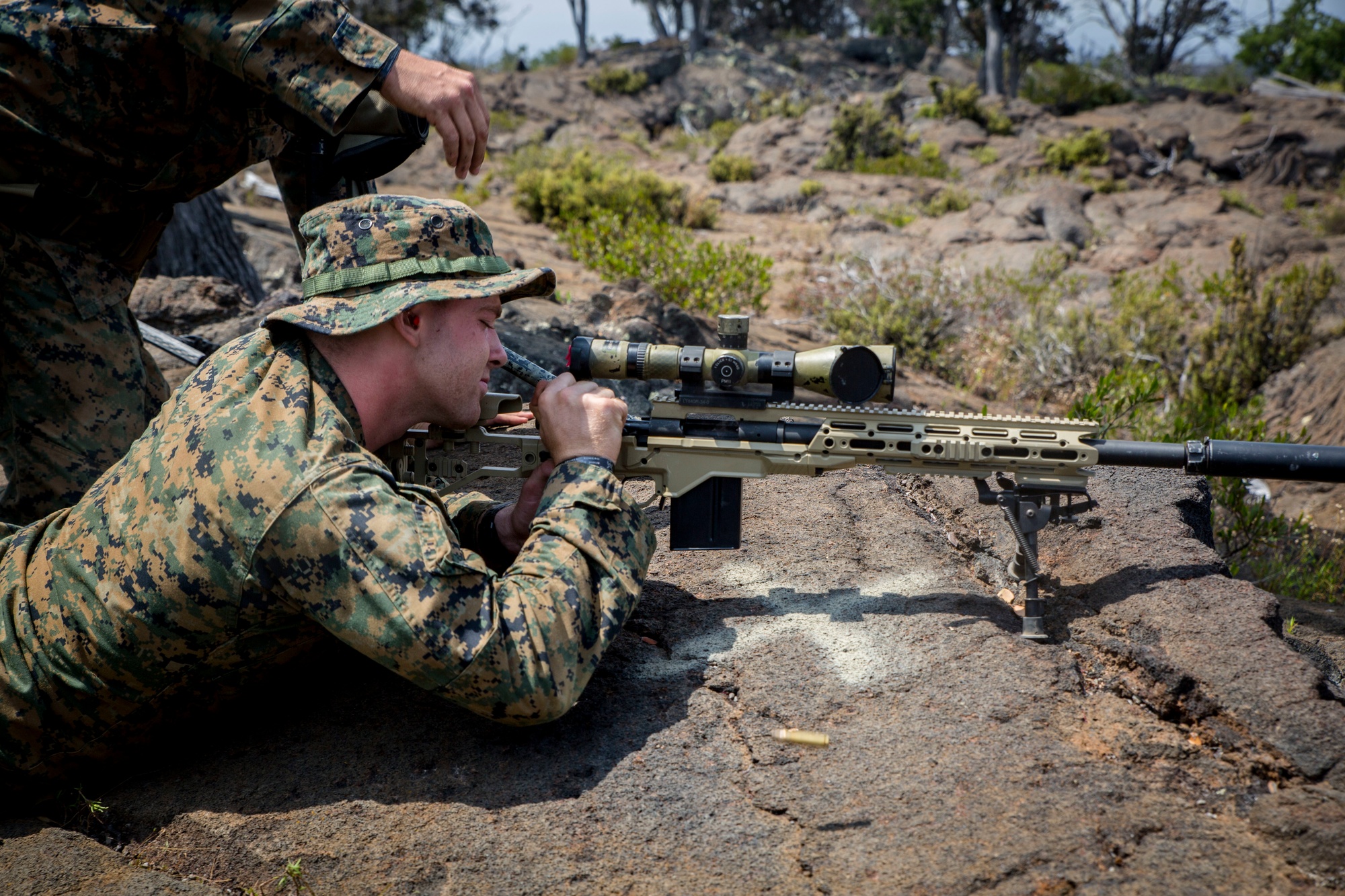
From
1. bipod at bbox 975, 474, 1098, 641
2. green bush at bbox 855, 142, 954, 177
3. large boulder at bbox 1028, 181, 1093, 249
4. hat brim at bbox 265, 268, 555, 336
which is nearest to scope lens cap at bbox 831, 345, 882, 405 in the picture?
bipod at bbox 975, 474, 1098, 641

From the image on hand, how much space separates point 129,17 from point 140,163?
57cm

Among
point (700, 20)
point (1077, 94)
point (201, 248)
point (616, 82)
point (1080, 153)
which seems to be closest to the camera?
point (201, 248)

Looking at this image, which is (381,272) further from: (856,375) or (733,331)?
(856,375)

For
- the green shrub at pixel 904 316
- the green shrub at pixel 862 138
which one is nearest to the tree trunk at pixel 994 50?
the green shrub at pixel 862 138

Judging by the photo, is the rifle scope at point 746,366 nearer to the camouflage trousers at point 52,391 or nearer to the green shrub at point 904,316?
the camouflage trousers at point 52,391

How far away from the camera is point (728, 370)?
3262 mm

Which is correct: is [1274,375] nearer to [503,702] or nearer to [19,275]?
[503,702]

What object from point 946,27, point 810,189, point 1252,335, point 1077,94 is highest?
point 946,27

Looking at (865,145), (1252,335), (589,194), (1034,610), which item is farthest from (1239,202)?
(1034,610)

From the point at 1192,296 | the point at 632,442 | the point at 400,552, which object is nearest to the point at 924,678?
the point at 632,442

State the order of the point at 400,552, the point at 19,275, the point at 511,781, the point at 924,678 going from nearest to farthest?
the point at 400,552 < the point at 511,781 < the point at 924,678 < the point at 19,275

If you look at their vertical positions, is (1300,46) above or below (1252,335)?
above

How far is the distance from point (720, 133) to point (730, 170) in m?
6.01

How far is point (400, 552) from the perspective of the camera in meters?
2.38
